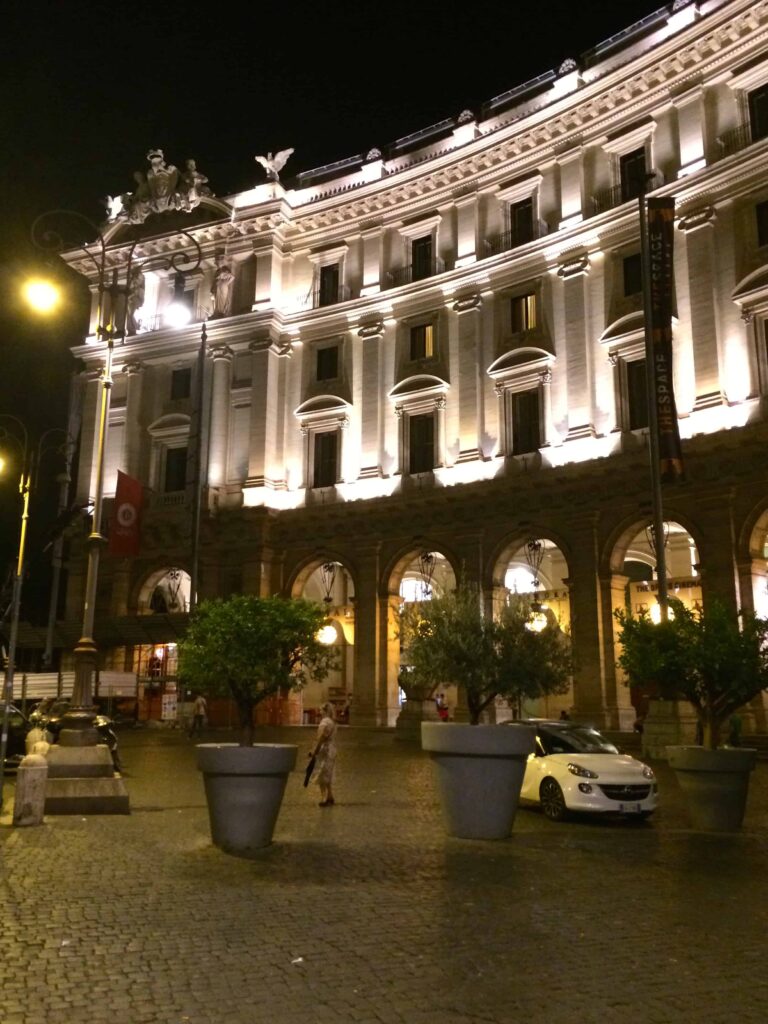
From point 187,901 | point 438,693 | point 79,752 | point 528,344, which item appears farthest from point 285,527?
point 187,901

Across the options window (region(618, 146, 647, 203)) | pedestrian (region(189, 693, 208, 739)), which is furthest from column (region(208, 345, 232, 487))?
window (region(618, 146, 647, 203))

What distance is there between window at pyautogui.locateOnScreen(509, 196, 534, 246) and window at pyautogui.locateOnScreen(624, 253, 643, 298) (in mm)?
4263

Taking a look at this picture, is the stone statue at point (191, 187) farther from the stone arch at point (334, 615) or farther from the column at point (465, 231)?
the stone arch at point (334, 615)

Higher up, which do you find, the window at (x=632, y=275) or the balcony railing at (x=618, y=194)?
the balcony railing at (x=618, y=194)

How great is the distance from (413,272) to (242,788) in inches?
1103

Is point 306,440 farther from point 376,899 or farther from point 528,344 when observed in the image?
point 376,899

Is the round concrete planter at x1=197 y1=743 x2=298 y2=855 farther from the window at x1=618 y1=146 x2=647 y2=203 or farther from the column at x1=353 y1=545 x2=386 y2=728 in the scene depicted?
the window at x1=618 y1=146 x2=647 y2=203

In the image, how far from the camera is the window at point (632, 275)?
29188mm

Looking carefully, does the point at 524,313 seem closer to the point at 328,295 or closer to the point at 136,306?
the point at 328,295

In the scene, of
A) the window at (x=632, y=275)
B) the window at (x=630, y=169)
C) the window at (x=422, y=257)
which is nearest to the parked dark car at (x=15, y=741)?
the window at (x=632, y=275)

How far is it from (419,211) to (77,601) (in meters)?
20.5

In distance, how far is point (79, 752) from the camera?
44.6ft

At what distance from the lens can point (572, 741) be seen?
1431 centimetres

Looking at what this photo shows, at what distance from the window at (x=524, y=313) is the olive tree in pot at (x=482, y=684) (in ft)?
60.4
